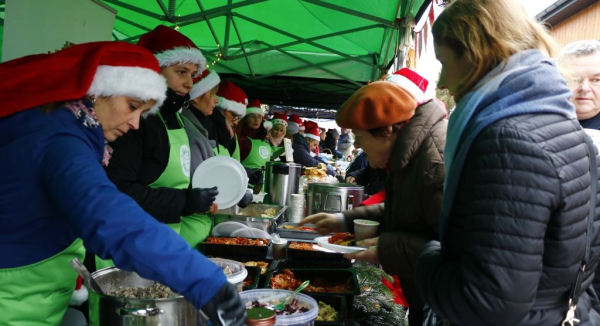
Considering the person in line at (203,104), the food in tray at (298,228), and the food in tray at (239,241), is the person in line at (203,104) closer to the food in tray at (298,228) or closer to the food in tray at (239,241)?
the food in tray at (298,228)

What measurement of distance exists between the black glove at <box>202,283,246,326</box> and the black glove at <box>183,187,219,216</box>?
1177 millimetres

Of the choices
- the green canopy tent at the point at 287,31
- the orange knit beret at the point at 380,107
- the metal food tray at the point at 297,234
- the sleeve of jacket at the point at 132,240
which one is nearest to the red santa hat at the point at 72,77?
the sleeve of jacket at the point at 132,240

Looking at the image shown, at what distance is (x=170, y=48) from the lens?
8.36 ft

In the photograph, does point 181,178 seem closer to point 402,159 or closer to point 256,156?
point 402,159

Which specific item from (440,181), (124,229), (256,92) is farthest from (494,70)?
(256,92)

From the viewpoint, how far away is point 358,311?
73.7 inches

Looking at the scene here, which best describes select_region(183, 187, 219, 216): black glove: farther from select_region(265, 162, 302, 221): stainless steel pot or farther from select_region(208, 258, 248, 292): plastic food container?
select_region(265, 162, 302, 221): stainless steel pot

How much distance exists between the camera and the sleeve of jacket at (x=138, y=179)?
6.83 ft

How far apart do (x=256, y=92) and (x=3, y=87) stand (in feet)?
36.7

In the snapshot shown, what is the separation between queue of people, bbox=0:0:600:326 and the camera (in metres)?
1.00

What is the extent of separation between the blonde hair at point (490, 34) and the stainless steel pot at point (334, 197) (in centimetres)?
218

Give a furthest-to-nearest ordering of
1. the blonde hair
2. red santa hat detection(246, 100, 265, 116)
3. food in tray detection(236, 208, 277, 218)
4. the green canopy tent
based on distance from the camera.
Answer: red santa hat detection(246, 100, 265, 116) < the green canopy tent < food in tray detection(236, 208, 277, 218) < the blonde hair

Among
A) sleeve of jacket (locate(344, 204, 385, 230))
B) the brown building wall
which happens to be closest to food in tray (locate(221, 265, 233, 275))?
sleeve of jacket (locate(344, 204, 385, 230))

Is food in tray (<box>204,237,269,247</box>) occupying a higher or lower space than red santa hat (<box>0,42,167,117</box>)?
lower
